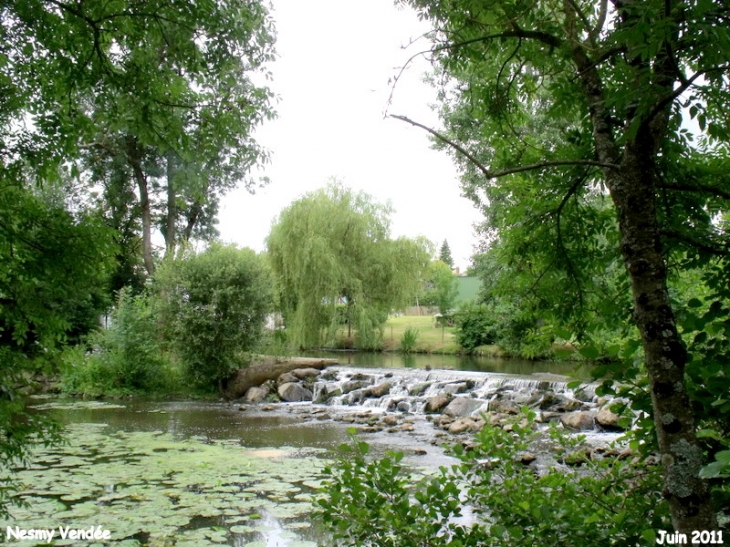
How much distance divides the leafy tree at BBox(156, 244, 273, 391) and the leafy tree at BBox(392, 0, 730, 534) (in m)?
12.5

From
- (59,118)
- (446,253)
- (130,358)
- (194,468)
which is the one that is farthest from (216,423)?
(446,253)

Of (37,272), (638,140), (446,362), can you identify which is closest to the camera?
(638,140)

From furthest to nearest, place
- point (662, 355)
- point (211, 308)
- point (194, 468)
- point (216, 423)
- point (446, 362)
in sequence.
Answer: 1. point (446, 362)
2. point (211, 308)
3. point (216, 423)
4. point (194, 468)
5. point (662, 355)

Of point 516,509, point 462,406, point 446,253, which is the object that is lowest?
point 462,406

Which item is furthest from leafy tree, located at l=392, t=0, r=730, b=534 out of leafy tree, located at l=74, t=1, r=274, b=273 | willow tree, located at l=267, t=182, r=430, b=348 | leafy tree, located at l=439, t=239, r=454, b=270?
leafy tree, located at l=439, t=239, r=454, b=270

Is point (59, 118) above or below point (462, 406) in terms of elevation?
above

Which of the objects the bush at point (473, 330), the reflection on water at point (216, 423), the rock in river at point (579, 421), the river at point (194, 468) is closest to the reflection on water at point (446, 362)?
the bush at point (473, 330)

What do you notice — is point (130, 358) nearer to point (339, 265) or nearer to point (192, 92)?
point (339, 265)

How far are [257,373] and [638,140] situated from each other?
1467cm

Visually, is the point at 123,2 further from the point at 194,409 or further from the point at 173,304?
the point at 173,304

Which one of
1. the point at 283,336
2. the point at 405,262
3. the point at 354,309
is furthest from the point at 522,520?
the point at 405,262

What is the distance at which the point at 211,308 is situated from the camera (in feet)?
50.1

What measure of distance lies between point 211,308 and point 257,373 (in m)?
Answer: 2.19

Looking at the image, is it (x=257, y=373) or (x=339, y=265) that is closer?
(x=257, y=373)
